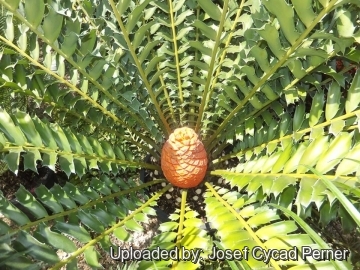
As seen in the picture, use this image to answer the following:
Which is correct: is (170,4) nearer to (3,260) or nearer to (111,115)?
(111,115)

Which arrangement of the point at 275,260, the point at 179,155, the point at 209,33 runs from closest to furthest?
the point at 275,260, the point at 209,33, the point at 179,155

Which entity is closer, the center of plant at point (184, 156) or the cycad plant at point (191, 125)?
the cycad plant at point (191, 125)

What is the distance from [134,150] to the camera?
130cm

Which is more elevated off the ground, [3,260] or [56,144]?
[56,144]

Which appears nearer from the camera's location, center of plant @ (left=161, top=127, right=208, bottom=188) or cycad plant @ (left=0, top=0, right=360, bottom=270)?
cycad plant @ (left=0, top=0, right=360, bottom=270)

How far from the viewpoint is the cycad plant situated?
0.65m

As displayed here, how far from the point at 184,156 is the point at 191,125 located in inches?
9.9

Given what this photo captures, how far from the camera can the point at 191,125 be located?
1211 mm

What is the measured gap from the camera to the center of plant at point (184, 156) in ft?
3.20

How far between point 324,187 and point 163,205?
2.29 ft

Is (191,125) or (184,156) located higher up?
(191,125)

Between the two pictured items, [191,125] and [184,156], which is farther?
[191,125]

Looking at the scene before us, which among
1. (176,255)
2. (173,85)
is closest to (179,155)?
(173,85)

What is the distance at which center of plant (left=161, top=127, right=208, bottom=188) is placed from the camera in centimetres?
97
